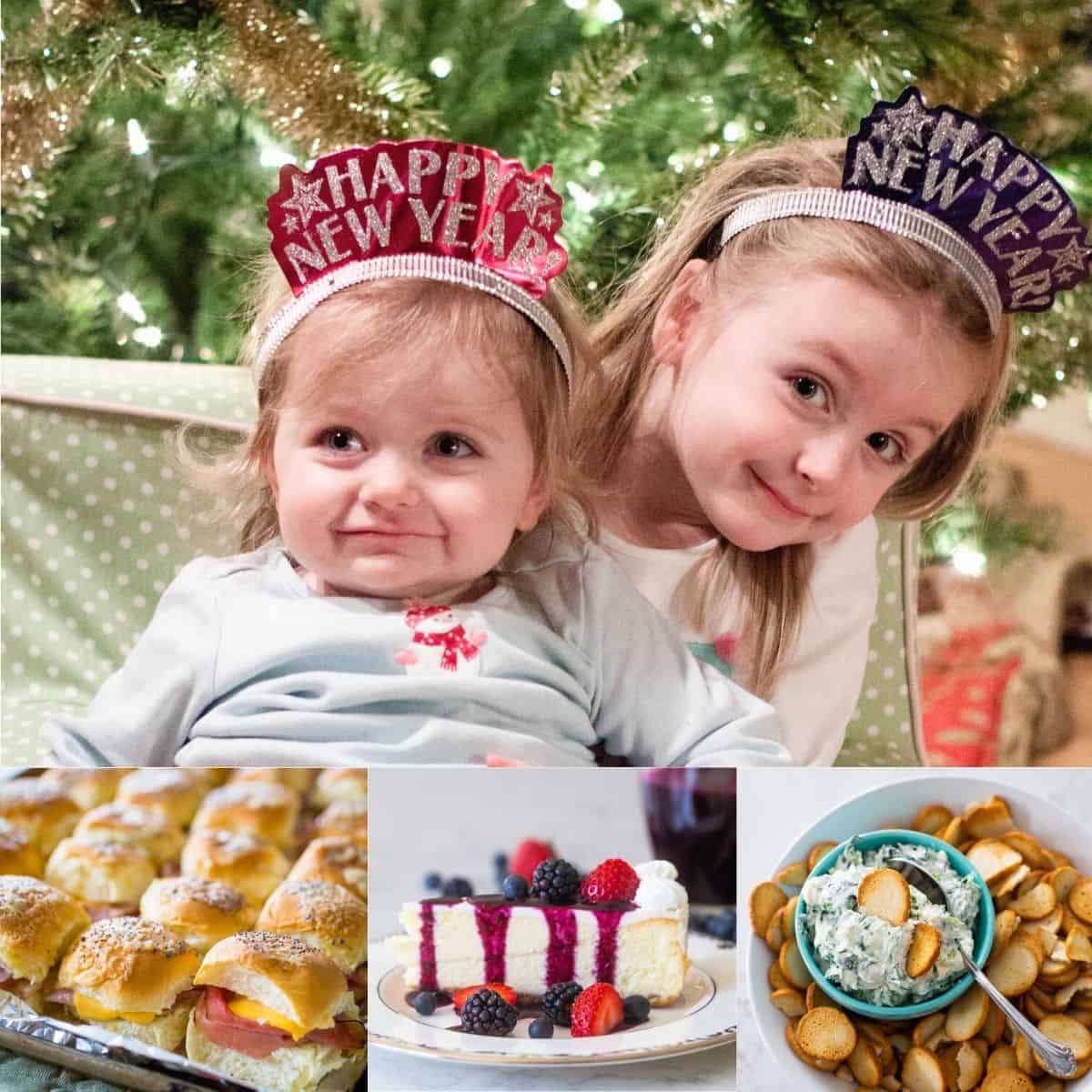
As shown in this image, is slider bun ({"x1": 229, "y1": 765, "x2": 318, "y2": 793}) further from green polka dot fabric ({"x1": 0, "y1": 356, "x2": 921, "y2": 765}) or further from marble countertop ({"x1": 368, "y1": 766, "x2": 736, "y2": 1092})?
green polka dot fabric ({"x1": 0, "y1": 356, "x2": 921, "y2": 765})

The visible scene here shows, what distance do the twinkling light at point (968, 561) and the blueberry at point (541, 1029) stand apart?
668mm

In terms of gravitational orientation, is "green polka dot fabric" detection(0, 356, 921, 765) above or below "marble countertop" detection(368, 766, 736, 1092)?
above

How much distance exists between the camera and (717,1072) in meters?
1.32

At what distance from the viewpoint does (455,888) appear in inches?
51.9

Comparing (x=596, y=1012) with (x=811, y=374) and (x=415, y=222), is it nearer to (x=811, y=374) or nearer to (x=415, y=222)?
(x=811, y=374)

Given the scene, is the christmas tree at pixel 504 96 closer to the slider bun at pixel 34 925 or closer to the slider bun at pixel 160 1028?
the slider bun at pixel 34 925

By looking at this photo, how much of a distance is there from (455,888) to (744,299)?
27.2 inches

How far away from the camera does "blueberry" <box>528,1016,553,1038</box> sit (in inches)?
51.2

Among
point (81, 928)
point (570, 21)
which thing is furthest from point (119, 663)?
point (570, 21)

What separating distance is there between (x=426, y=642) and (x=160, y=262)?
1.78 feet

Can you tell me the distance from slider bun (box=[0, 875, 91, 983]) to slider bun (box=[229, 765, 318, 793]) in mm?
227

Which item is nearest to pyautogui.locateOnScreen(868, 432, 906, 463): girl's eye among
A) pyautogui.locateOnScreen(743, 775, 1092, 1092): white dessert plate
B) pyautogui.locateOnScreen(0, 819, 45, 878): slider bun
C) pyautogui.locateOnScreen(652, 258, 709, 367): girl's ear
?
pyautogui.locateOnScreen(652, 258, 709, 367): girl's ear

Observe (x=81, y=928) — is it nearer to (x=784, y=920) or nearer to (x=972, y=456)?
(x=784, y=920)

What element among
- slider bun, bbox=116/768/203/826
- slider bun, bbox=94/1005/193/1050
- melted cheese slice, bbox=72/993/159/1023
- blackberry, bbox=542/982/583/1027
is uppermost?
slider bun, bbox=116/768/203/826
